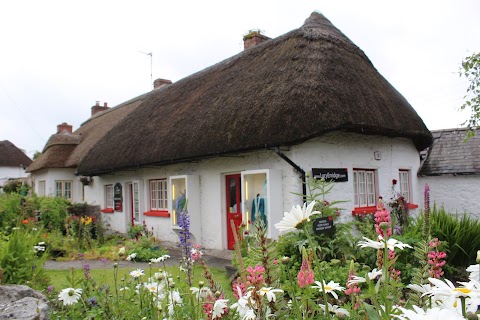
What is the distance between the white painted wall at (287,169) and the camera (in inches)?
288

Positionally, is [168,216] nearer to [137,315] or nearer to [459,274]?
[459,274]

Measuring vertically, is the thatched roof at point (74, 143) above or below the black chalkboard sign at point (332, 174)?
above

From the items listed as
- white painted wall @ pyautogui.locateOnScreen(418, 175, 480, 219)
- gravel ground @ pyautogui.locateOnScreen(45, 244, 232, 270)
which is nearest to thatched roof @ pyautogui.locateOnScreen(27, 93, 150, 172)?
gravel ground @ pyautogui.locateOnScreen(45, 244, 232, 270)

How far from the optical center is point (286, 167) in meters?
7.34

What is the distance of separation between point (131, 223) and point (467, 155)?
376 inches

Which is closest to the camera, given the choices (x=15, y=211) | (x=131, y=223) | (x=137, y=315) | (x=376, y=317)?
(x=376, y=317)

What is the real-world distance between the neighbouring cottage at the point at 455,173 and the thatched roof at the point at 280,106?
0.63 metres

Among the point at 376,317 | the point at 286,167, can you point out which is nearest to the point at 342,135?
the point at 286,167

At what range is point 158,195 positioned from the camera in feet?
36.5

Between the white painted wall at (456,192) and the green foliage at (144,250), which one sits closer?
the green foliage at (144,250)

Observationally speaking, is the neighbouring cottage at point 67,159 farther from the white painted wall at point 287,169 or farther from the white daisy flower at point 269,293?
the white daisy flower at point 269,293

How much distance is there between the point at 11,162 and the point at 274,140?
35.5 metres

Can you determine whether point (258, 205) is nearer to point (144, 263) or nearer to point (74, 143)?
point (144, 263)

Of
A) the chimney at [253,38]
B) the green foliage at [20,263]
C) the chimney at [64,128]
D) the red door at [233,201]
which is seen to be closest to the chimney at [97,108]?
the chimney at [64,128]
